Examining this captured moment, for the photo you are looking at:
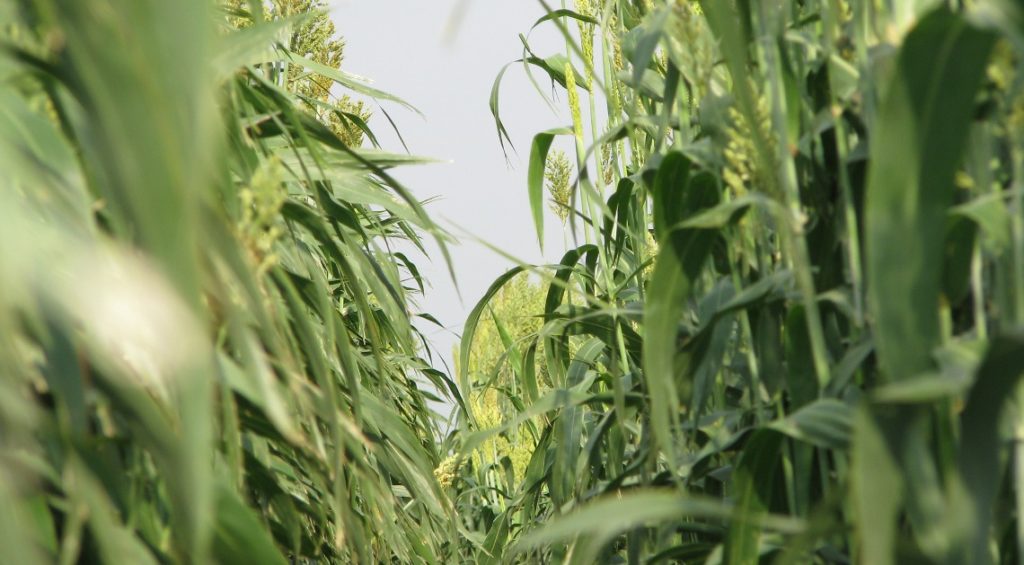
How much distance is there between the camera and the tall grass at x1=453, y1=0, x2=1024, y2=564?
1.55ft

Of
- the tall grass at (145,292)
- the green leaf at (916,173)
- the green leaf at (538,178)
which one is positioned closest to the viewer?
the tall grass at (145,292)

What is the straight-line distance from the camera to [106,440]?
21.5 inches

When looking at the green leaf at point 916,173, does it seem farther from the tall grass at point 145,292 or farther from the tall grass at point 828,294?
the tall grass at point 145,292

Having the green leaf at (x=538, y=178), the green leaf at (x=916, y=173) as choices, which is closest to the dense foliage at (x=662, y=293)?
the green leaf at (x=916, y=173)

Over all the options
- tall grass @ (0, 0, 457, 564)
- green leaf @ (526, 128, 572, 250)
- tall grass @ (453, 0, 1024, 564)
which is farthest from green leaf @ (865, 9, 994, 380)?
green leaf @ (526, 128, 572, 250)

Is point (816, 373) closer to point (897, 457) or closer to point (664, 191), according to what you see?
point (664, 191)

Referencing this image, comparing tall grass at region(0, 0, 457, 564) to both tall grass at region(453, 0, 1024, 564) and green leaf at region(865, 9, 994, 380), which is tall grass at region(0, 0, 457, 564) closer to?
tall grass at region(453, 0, 1024, 564)

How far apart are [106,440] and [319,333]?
536 millimetres

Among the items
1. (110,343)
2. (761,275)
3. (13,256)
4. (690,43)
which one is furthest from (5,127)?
(761,275)

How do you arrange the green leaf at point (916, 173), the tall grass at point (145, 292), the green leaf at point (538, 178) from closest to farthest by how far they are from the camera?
the tall grass at point (145, 292)
the green leaf at point (916, 173)
the green leaf at point (538, 178)

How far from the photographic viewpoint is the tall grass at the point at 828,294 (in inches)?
18.5

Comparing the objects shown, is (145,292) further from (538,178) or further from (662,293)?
(538,178)

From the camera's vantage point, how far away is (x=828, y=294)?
0.70 meters

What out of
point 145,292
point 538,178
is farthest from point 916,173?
point 538,178
